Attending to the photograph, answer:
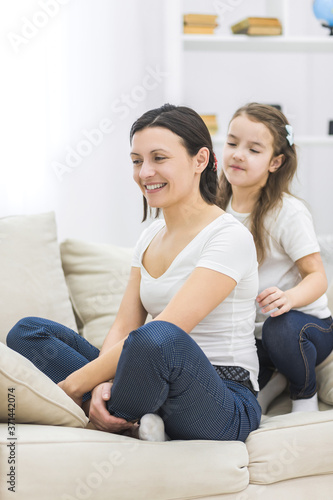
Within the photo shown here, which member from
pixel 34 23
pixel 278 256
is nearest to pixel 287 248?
pixel 278 256

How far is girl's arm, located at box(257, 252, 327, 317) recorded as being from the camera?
5.02 ft

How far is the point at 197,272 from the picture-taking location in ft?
4.22

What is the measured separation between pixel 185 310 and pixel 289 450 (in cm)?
39

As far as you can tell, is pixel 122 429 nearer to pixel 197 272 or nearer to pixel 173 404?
pixel 173 404

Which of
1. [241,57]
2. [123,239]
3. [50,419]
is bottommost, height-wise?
[123,239]

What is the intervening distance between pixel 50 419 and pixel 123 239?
1572 mm

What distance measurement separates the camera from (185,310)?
1.26 m

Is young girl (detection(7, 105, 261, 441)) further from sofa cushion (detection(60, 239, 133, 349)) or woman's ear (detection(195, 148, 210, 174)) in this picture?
sofa cushion (detection(60, 239, 133, 349))

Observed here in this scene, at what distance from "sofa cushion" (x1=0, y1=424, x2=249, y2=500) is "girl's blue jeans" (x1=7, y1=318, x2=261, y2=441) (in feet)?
0.14

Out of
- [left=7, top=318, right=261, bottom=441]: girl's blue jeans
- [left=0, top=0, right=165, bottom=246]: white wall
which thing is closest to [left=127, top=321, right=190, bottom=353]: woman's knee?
[left=7, top=318, right=261, bottom=441]: girl's blue jeans

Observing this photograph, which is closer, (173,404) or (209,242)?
(173,404)

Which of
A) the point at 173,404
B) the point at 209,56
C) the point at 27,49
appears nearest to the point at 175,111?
the point at 173,404

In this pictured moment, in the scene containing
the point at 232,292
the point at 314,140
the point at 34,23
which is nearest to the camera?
the point at 232,292

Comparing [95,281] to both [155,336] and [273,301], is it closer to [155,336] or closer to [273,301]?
[273,301]
